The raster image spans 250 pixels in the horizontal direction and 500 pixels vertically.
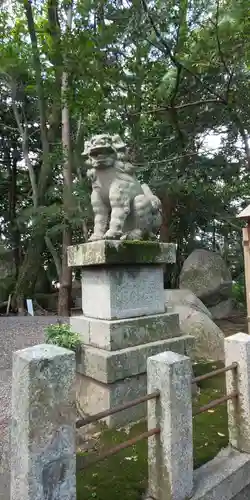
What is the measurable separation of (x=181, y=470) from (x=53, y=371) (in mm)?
1021

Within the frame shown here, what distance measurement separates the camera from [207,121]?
291 inches

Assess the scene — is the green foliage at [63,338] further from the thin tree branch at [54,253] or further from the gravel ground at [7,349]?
the thin tree branch at [54,253]

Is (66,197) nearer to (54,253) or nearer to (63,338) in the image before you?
(54,253)

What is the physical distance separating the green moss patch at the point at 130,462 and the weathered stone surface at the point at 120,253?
1443 mm

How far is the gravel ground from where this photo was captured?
2352 millimetres

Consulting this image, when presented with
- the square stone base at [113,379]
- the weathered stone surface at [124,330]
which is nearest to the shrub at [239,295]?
the weathered stone surface at [124,330]

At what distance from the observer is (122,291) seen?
3.12 meters

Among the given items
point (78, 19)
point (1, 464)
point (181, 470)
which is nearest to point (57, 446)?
point (181, 470)

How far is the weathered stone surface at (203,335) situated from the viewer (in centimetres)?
504

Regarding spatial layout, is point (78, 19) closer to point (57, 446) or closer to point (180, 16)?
point (180, 16)

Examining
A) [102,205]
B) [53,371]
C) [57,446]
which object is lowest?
[57,446]

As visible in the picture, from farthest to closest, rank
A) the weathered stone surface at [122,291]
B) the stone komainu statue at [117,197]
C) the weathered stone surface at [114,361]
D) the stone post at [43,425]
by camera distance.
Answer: the stone komainu statue at [117,197]
the weathered stone surface at [122,291]
the weathered stone surface at [114,361]
the stone post at [43,425]

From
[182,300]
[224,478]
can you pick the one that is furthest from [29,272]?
[224,478]

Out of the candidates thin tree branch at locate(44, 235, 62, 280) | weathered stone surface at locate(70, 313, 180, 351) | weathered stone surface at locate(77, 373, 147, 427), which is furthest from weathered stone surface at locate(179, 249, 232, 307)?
weathered stone surface at locate(77, 373, 147, 427)
